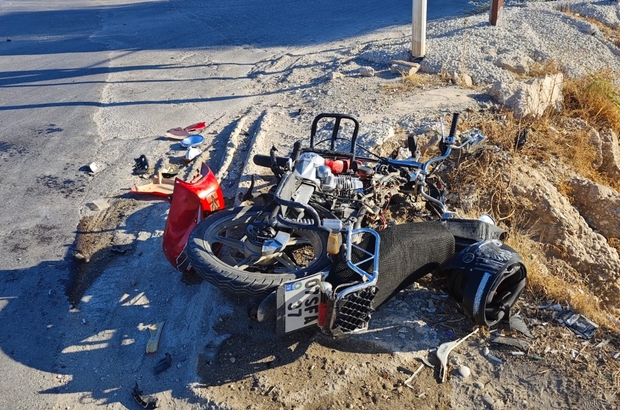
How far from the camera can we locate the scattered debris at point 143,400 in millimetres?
3766

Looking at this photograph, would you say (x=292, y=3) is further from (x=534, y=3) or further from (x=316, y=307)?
(x=316, y=307)

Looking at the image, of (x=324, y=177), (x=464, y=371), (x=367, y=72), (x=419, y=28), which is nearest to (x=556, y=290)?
(x=464, y=371)

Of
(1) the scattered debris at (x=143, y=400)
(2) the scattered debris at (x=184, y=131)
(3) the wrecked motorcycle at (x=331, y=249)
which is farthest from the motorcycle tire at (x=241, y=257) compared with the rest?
(2) the scattered debris at (x=184, y=131)

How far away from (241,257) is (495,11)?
8810 mm

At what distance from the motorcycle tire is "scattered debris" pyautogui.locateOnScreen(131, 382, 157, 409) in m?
0.92

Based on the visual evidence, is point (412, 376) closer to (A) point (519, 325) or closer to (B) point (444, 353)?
(B) point (444, 353)

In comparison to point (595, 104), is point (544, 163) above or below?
below

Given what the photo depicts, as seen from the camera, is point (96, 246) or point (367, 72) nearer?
point (96, 246)

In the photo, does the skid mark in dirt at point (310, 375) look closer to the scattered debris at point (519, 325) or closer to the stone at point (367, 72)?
the scattered debris at point (519, 325)

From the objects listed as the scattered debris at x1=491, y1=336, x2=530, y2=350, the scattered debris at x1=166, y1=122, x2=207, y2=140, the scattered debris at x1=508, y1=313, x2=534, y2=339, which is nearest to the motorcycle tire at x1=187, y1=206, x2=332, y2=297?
the scattered debris at x1=491, y1=336, x2=530, y2=350

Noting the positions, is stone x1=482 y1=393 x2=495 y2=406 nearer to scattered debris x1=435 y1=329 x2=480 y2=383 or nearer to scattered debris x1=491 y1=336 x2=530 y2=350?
scattered debris x1=435 y1=329 x2=480 y2=383

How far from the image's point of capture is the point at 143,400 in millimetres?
→ 3793

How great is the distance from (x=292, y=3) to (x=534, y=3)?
689 cm

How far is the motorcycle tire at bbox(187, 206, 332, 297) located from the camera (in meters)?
3.93
